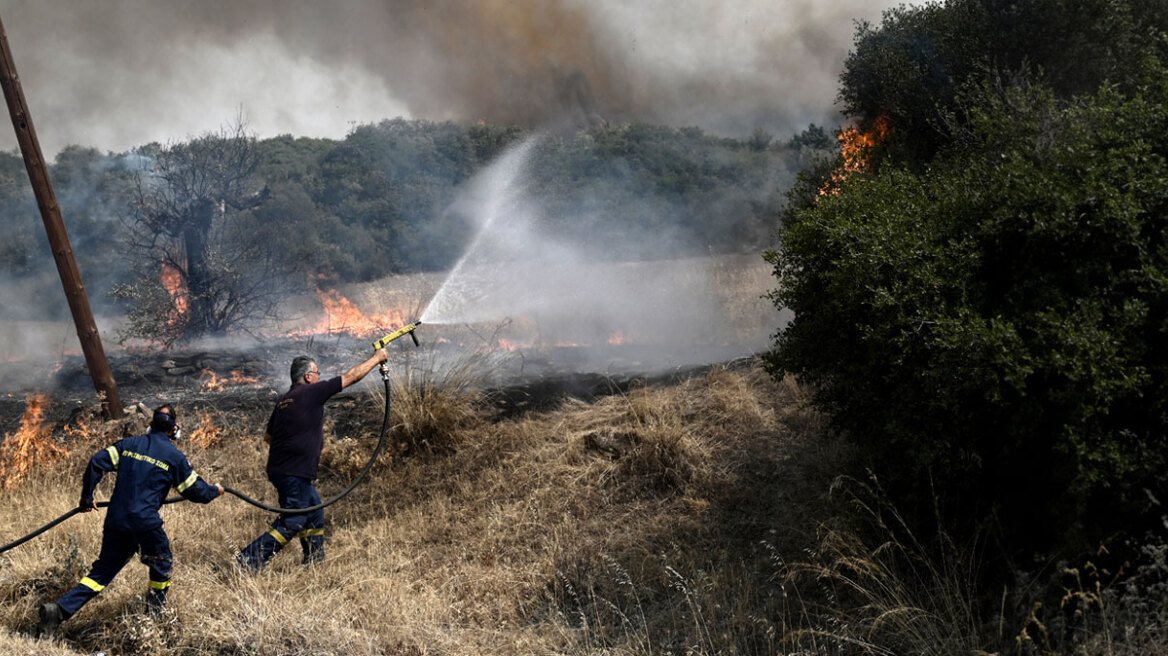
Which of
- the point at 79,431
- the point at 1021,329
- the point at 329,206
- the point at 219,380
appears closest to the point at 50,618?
the point at 79,431

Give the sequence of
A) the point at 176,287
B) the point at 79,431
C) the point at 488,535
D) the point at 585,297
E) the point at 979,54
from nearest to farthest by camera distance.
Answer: the point at 488,535 → the point at 979,54 → the point at 79,431 → the point at 176,287 → the point at 585,297

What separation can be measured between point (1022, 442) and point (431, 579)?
4.42m

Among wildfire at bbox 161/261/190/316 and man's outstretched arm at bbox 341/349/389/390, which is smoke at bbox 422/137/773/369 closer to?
wildfire at bbox 161/261/190/316

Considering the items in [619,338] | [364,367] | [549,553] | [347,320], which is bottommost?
[549,553]

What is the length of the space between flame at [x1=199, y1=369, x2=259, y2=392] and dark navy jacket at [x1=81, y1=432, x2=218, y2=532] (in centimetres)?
701

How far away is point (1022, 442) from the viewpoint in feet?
15.1

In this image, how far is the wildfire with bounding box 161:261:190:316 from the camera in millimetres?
15945

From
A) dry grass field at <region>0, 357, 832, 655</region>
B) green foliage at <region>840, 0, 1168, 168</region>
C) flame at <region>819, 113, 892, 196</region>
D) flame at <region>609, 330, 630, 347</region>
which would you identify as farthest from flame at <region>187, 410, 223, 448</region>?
flame at <region>609, 330, 630, 347</region>

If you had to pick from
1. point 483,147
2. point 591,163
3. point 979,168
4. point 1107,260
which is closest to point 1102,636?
point 1107,260

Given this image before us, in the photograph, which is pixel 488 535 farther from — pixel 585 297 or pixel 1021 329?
pixel 585 297

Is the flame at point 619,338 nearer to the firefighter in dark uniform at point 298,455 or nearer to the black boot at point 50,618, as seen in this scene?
the firefighter in dark uniform at point 298,455

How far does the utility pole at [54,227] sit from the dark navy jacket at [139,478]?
5335 millimetres

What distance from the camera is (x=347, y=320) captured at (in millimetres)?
18828

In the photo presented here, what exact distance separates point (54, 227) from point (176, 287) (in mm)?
6470
